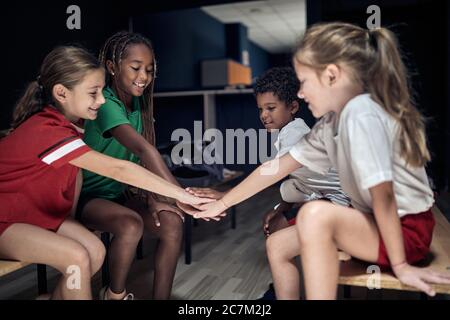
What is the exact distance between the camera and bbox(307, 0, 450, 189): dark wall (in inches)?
155

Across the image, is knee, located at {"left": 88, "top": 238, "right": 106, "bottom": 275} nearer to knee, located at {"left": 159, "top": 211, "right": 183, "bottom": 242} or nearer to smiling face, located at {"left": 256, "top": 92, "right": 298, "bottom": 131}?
knee, located at {"left": 159, "top": 211, "right": 183, "bottom": 242}

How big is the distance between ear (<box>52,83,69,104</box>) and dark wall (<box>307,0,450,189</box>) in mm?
3162

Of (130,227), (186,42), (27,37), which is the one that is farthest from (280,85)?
(186,42)

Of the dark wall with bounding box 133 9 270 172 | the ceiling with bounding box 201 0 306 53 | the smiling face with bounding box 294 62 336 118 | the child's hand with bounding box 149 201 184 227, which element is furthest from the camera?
the ceiling with bounding box 201 0 306 53

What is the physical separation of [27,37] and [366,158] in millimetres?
3291

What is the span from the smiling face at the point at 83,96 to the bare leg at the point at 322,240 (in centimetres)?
70

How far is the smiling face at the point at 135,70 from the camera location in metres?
1.45

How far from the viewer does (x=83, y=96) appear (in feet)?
3.97

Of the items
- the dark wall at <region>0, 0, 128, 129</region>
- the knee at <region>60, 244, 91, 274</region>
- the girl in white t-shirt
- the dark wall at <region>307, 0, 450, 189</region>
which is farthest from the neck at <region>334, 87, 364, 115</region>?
the dark wall at <region>307, 0, 450, 189</region>

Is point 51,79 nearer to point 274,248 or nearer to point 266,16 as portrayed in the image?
point 274,248

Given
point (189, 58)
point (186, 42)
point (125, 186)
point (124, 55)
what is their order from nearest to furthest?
point (124, 55), point (125, 186), point (186, 42), point (189, 58)

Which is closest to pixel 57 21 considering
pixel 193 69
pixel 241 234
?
pixel 241 234

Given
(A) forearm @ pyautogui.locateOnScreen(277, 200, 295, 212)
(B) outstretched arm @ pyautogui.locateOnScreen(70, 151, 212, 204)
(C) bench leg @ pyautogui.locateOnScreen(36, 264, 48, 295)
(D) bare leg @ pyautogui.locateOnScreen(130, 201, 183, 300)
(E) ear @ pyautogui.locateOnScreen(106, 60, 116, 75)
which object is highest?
(E) ear @ pyautogui.locateOnScreen(106, 60, 116, 75)
